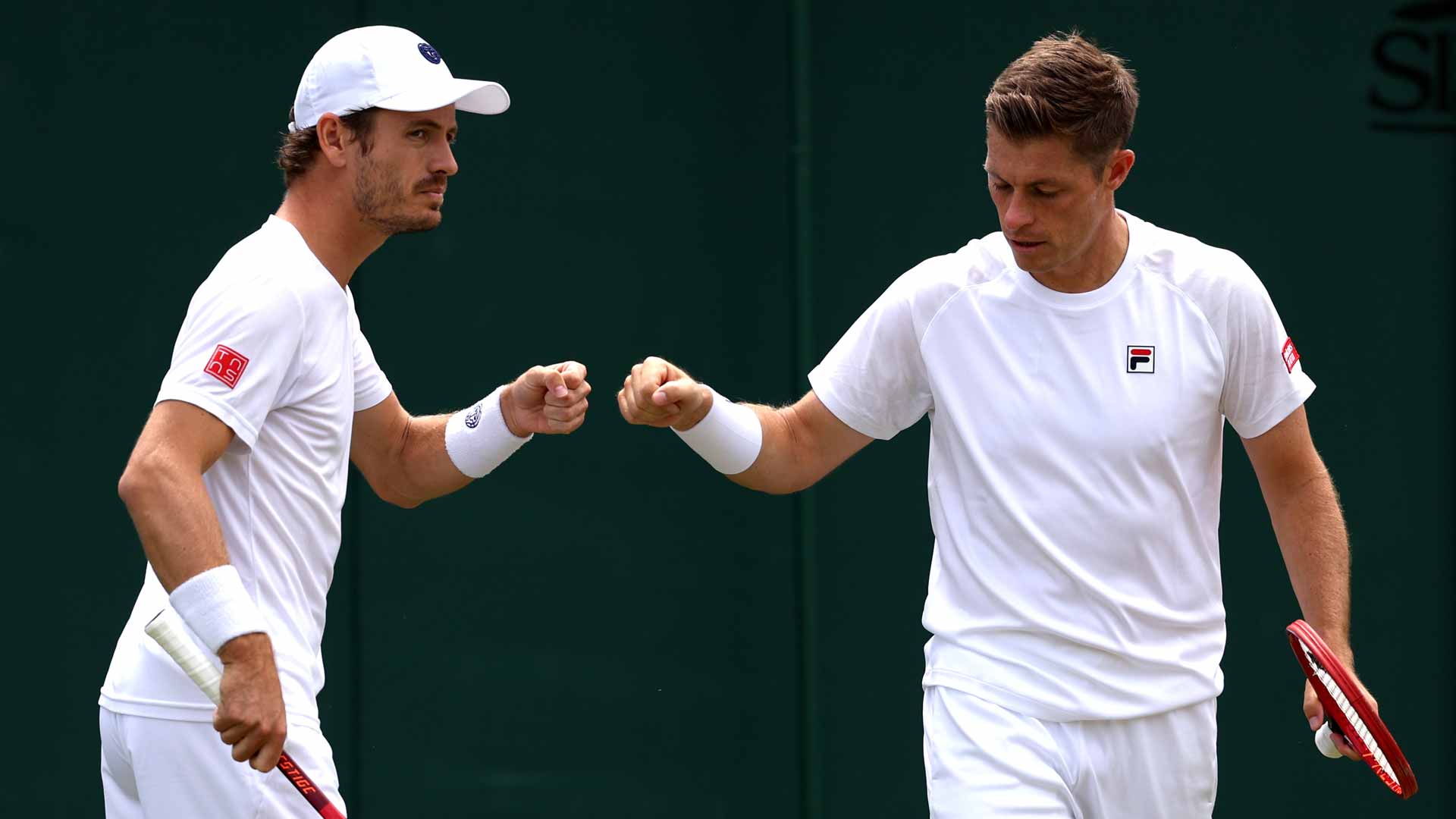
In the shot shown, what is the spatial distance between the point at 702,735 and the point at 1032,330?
2792mm

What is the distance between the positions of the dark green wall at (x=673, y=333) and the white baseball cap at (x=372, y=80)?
5.75 ft

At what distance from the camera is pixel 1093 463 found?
11.9 ft

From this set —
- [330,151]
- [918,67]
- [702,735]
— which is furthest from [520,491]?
[330,151]

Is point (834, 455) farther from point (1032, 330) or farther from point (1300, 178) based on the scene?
point (1300, 178)

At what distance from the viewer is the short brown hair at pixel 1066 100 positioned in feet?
11.9

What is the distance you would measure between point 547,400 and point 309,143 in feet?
2.59

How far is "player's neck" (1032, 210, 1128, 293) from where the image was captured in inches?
147

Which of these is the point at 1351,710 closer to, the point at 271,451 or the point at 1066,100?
the point at 1066,100

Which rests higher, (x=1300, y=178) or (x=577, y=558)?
(x=1300, y=178)

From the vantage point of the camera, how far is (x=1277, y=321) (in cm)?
376

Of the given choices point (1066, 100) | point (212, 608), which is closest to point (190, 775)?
point (212, 608)

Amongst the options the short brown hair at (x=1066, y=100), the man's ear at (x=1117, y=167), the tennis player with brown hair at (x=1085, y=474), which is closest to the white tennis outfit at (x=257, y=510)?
the tennis player with brown hair at (x=1085, y=474)

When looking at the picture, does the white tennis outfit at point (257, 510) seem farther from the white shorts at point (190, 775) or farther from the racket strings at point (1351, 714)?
the racket strings at point (1351, 714)

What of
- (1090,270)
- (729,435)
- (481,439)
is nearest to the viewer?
(1090,270)
